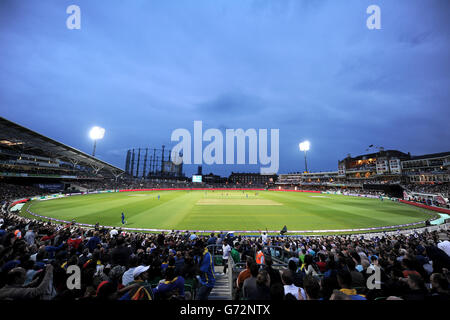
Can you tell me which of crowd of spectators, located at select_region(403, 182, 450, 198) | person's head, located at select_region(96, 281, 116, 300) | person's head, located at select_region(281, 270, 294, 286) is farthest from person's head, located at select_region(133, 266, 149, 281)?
crowd of spectators, located at select_region(403, 182, 450, 198)

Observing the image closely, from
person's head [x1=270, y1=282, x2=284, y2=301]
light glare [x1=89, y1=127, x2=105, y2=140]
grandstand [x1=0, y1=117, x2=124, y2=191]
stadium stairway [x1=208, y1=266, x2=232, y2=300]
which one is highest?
light glare [x1=89, y1=127, x2=105, y2=140]

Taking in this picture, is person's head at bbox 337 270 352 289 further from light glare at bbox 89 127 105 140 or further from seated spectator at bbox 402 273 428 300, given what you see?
Answer: light glare at bbox 89 127 105 140

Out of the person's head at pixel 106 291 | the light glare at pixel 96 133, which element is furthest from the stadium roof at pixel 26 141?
the person's head at pixel 106 291

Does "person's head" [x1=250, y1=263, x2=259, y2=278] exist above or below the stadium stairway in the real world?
above

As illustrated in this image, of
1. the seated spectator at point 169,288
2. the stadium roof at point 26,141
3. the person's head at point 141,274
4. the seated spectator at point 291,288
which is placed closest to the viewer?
the seated spectator at point 291,288

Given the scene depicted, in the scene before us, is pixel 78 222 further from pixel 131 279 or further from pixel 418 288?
pixel 418 288

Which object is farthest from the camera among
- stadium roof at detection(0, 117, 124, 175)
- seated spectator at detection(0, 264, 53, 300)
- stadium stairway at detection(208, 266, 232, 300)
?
stadium roof at detection(0, 117, 124, 175)

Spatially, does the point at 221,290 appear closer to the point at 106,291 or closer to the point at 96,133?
the point at 106,291

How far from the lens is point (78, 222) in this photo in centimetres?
1841

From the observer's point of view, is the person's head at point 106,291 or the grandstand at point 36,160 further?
the grandstand at point 36,160

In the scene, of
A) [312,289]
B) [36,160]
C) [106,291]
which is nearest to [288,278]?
[312,289]

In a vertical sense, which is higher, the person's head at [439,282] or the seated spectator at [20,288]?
the person's head at [439,282]

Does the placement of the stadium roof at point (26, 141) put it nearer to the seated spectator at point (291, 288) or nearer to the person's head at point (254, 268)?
the person's head at point (254, 268)

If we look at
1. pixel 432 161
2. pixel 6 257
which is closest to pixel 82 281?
pixel 6 257
